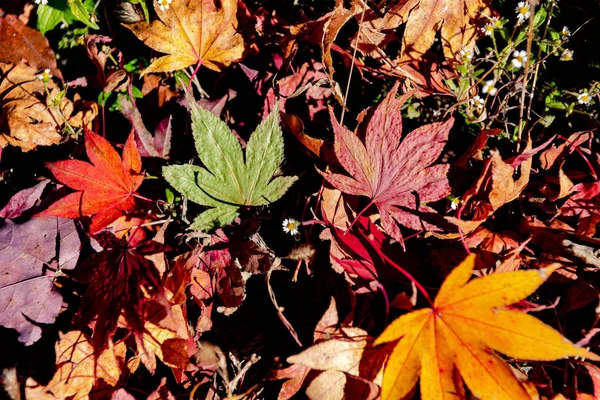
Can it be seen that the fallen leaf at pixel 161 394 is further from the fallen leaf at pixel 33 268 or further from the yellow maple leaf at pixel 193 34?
the yellow maple leaf at pixel 193 34

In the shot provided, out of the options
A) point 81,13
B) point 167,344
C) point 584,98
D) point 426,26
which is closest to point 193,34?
point 81,13

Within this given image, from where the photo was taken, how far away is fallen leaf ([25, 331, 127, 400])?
3.94ft

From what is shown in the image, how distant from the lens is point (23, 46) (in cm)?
147

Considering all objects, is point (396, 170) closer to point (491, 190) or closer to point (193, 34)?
point (491, 190)

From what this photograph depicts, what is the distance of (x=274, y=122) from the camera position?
1130 millimetres

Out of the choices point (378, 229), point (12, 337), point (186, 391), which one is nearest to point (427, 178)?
point (378, 229)

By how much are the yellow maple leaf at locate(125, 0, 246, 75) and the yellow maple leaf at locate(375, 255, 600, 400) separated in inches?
39.3

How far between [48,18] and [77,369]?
126 cm

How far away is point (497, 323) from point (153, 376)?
1097mm

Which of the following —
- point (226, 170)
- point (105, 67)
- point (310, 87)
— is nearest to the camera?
point (226, 170)

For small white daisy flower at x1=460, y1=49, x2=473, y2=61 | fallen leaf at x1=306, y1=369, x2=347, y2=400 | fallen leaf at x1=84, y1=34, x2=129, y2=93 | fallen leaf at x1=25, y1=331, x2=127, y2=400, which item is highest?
small white daisy flower at x1=460, y1=49, x2=473, y2=61

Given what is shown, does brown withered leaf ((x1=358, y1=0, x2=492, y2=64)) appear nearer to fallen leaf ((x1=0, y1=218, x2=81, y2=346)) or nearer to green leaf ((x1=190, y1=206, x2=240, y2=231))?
green leaf ((x1=190, y1=206, x2=240, y2=231))

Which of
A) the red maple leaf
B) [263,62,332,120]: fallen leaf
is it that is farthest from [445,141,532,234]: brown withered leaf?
the red maple leaf

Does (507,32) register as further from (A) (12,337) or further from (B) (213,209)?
(A) (12,337)
